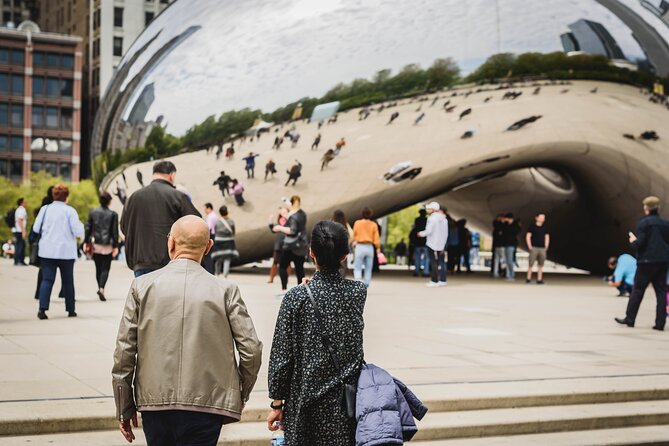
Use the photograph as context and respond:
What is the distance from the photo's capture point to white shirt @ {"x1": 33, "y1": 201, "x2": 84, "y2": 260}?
407 inches

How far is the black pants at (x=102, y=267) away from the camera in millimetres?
13289

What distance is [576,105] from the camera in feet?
64.7

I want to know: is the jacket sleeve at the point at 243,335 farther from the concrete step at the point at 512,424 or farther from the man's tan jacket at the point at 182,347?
the concrete step at the point at 512,424

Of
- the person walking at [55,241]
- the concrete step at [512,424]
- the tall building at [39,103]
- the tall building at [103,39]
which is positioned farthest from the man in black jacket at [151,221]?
the tall building at [103,39]

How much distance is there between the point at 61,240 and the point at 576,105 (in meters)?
12.3

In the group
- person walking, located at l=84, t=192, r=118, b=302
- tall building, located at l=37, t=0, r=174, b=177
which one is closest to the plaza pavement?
person walking, located at l=84, t=192, r=118, b=302

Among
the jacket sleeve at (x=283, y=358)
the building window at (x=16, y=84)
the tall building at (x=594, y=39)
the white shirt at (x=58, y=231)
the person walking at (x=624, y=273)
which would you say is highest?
the building window at (x=16, y=84)

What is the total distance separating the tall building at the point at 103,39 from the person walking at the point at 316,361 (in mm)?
89181

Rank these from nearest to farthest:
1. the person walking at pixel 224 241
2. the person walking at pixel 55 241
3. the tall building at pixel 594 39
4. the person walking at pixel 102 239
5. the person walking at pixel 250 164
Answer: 1. the person walking at pixel 55 241
2. the person walking at pixel 102 239
3. the person walking at pixel 224 241
4. the person walking at pixel 250 164
5. the tall building at pixel 594 39

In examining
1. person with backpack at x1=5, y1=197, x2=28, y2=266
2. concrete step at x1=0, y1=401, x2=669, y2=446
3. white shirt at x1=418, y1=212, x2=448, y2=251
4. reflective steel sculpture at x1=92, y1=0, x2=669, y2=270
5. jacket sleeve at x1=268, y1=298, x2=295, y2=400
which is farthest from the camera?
person with backpack at x1=5, y1=197, x2=28, y2=266

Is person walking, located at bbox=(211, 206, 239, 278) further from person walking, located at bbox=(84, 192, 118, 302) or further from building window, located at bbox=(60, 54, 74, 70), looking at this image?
building window, located at bbox=(60, 54, 74, 70)

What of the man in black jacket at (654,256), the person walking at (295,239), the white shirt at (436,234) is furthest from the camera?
the white shirt at (436,234)

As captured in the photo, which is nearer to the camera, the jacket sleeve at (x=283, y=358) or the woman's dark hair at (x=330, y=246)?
the jacket sleeve at (x=283, y=358)

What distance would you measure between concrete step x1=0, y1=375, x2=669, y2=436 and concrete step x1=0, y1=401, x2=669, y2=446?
0.06 m
